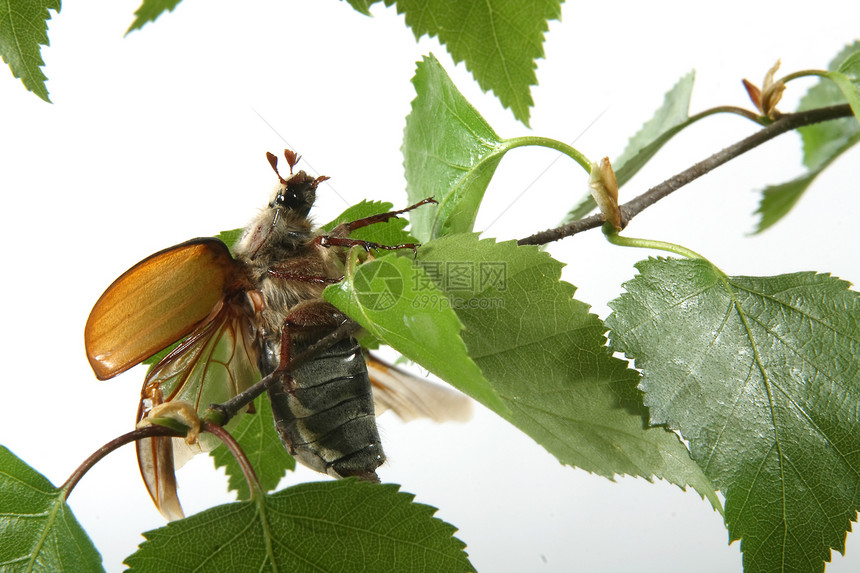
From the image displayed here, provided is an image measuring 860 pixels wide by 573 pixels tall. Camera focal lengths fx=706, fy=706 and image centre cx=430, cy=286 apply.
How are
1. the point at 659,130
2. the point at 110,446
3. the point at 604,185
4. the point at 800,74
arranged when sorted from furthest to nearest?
the point at 659,130 → the point at 800,74 → the point at 604,185 → the point at 110,446

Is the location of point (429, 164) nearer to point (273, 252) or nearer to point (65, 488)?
point (273, 252)

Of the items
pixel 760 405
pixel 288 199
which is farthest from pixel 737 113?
pixel 288 199

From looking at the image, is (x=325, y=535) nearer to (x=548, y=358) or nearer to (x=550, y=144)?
(x=548, y=358)

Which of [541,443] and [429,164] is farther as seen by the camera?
[429,164]

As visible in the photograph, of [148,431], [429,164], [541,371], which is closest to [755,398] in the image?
[541,371]

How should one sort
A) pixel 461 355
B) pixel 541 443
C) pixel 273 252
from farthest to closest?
pixel 273 252
pixel 541 443
pixel 461 355

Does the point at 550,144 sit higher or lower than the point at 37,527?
higher
